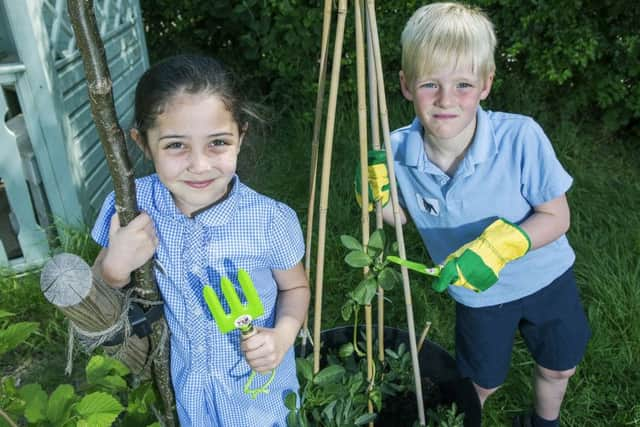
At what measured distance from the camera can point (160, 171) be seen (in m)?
1.08

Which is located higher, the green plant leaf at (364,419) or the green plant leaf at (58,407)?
the green plant leaf at (58,407)

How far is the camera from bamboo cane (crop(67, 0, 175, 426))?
810mm

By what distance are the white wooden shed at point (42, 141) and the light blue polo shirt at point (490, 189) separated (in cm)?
185

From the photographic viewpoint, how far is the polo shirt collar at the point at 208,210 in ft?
3.73

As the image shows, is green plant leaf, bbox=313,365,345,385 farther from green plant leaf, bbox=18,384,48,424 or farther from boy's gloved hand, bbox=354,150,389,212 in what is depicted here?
green plant leaf, bbox=18,384,48,424

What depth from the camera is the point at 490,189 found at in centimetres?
136

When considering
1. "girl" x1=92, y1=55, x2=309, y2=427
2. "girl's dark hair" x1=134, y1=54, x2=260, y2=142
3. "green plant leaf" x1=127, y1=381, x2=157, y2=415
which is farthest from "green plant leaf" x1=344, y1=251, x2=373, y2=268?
"green plant leaf" x1=127, y1=381, x2=157, y2=415

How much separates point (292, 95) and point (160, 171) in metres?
2.89

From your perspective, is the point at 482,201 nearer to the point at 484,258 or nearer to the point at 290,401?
the point at 484,258

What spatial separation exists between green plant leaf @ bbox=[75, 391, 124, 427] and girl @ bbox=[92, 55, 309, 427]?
0.21 m

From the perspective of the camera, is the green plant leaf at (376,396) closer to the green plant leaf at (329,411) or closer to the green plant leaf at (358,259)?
the green plant leaf at (329,411)

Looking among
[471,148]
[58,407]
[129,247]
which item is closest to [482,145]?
[471,148]

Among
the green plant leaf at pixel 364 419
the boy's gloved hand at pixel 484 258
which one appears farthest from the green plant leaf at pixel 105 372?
the boy's gloved hand at pixel 484 258

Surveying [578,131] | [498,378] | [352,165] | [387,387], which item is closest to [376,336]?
[387,387]
